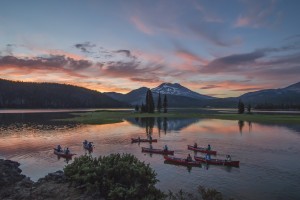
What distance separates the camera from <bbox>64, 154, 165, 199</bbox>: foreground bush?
24.6 m

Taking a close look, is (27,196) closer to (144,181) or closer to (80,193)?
(80,193)

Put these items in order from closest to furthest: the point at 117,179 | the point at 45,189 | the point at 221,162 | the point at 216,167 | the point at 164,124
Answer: the point at 117,179 < the point at 45,189 < the point at 216,167 < the point at 221,162 < the point at 164,124

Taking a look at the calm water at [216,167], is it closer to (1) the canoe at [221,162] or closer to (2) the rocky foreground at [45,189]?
(1) the canoe at [221,162]

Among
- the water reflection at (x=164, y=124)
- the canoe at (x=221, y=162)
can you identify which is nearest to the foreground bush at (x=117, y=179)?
the canoe at (x=221, y=162)

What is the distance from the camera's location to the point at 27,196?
1001 inches

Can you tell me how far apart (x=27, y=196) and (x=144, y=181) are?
10486 mm

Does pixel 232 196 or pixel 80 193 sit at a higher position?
pixel 80 193

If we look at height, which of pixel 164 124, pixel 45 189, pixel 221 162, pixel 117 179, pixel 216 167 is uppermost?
pixel 164 124

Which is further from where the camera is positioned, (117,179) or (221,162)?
(221,162)

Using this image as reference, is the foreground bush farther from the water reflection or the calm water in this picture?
the water reflection

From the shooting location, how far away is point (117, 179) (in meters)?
26.2

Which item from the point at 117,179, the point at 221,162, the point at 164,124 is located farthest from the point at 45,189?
the point at 164,124

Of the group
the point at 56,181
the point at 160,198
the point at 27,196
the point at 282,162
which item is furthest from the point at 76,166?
the point at 282,162

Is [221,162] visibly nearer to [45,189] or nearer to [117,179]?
[117,179]
